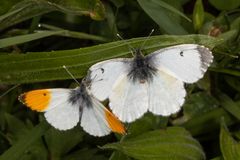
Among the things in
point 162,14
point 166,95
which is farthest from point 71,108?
point 162,14

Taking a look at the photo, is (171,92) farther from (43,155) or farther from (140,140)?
(43,155)

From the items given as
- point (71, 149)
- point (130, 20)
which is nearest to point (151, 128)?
point (71, 149)

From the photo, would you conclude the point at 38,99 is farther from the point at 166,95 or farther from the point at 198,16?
the point at 198,16

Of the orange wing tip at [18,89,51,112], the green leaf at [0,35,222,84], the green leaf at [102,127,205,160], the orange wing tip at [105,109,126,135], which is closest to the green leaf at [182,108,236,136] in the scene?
the green leaf at [102,127,205,160]

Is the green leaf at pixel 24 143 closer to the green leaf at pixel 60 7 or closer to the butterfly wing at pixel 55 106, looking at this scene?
the butterfly wing at pixel 55 106

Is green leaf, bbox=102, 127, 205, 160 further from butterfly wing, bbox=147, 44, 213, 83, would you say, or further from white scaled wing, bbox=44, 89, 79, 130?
butterfly wing, bbox=147, 44, 213, 83
